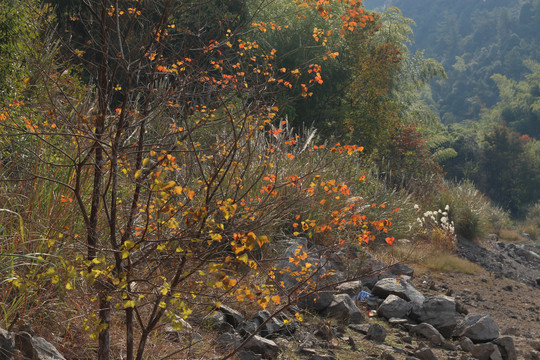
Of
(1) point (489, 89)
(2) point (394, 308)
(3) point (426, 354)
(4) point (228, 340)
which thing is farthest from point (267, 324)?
(1) point (489, 89)

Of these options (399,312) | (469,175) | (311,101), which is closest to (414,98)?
(311,101)

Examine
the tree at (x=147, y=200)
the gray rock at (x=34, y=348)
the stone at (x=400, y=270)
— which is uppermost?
the tree at (x=147, y=200)

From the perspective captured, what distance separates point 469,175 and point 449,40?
250 feet

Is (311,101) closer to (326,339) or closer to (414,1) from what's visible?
(326,339)

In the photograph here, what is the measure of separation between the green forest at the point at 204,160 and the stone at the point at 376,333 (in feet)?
2.04

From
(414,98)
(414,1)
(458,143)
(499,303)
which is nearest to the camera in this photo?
(499,303)

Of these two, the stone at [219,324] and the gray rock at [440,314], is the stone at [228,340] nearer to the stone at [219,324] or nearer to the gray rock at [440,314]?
the stone at [219,324]

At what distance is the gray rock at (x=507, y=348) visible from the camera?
4113 mm

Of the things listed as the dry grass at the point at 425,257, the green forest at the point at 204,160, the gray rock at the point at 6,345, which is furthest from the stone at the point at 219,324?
the dry grass at the point at 425,257

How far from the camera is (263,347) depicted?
3361mm

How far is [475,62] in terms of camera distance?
81.4 metres

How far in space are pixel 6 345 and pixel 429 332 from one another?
10.9 ft

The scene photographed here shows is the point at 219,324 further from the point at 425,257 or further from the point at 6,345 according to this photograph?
the point at 425,257

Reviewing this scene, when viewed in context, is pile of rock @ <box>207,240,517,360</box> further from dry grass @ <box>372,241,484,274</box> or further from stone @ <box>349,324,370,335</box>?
dry grass @ <box>372,241,484,274</box>
